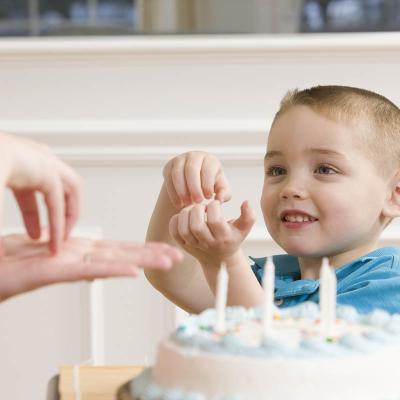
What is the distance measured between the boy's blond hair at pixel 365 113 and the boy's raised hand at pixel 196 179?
0.15 meters

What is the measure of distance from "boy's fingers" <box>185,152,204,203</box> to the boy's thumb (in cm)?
16

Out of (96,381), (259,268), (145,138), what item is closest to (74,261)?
(96,381)

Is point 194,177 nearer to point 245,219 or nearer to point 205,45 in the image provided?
point 245,219

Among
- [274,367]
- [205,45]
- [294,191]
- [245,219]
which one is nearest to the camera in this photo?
[274,367]

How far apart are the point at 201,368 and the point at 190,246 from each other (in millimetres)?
495

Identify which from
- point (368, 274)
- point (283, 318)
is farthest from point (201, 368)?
point (368, 274)

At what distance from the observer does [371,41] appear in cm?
227

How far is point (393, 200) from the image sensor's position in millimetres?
1546

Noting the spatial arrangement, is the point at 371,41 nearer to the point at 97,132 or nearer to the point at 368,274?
the point at 97,132

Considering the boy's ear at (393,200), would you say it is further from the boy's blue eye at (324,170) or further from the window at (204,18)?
the window at (204,18)

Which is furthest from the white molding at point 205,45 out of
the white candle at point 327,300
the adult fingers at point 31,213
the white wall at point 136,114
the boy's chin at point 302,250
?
the white candle at point 327,300

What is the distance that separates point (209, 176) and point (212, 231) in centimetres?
19

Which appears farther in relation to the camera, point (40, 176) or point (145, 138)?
point (145, 138)

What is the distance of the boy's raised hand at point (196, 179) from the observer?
1.46 metres
